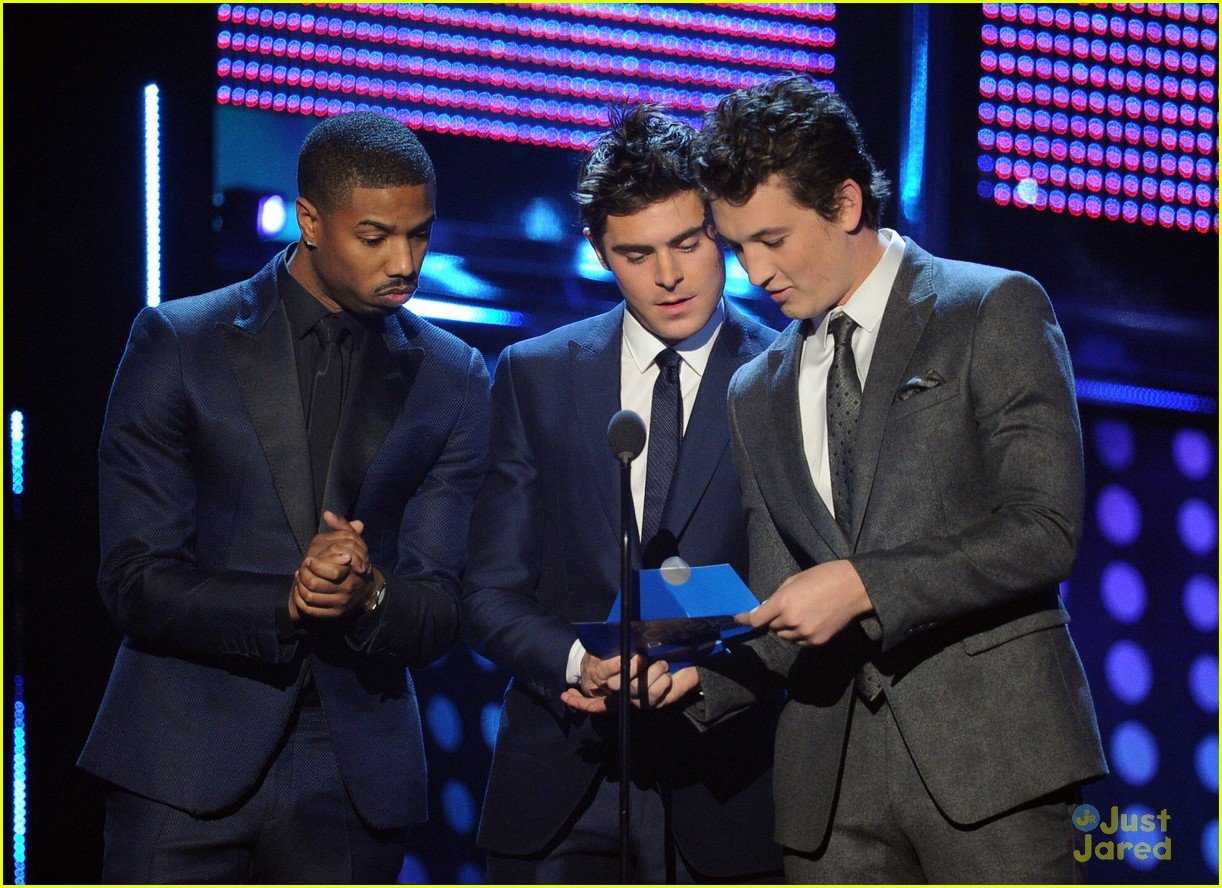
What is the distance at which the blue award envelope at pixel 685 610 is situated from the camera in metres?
2.18

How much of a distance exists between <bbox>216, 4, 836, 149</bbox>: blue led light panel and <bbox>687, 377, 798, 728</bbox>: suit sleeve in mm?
1589

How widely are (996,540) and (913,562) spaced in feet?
0.45

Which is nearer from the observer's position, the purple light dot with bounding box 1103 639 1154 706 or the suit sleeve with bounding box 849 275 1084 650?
the suit sleeve with bounding box 849 275 1084 650

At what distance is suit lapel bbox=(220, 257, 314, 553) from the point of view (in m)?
2.72

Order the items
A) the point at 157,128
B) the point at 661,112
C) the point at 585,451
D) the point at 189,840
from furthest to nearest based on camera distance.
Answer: the point at 157,128 < the point at 661,112 < the point at 585,451 < the point at 189,840

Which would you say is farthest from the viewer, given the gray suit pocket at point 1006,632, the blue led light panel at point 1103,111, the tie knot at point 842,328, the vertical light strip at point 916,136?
the blue led light panel at point 1103,111

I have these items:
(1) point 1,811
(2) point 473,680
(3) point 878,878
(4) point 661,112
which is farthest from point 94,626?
(3) point 878,878

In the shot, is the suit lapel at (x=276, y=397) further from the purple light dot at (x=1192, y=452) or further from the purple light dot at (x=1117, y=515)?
the purple light dot at (x=1192, y=452)

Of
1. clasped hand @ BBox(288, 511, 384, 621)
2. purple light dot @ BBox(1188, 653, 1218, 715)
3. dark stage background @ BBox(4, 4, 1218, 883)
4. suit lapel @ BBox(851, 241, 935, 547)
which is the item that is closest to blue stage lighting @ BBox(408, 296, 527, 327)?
dark stage background @ BBox(4, 4, 1218, 883)

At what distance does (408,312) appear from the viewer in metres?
3.11

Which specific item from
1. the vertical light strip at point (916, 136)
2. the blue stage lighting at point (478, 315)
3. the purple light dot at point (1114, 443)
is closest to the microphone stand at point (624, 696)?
the blue stage lighting at point (478, 315)

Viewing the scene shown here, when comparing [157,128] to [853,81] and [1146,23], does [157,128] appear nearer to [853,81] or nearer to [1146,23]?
[853,81]

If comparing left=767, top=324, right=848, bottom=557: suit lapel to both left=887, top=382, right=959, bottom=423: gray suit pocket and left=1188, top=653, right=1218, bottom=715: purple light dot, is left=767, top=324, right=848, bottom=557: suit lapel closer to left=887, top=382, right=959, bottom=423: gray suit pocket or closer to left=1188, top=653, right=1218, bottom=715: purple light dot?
left=887, top=382, right=959, bottom=423: gray suit pocket

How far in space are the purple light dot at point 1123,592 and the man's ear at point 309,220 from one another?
8.16ft
